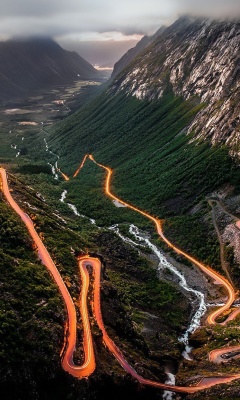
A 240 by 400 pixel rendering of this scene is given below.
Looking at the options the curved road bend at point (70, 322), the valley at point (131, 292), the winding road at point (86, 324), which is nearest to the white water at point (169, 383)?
the valley at point (131, 292)

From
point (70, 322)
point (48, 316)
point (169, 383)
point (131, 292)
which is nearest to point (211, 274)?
point (131, 292)

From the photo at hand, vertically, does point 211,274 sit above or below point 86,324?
below

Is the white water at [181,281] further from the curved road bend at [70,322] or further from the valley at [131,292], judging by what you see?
the curved road bend at [70,322]

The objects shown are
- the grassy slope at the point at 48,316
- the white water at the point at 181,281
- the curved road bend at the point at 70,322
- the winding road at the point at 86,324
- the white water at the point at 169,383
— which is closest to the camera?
the grassy slope at the point at 48,316

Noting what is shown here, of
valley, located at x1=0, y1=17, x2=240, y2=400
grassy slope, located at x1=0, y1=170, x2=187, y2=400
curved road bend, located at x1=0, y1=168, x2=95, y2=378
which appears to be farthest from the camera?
valley, located at x1=0, y1=17, x2=240, y2=400

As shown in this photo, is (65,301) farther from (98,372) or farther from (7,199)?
(7,199)

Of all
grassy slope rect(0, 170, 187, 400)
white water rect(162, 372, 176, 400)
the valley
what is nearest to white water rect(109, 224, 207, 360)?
the valley

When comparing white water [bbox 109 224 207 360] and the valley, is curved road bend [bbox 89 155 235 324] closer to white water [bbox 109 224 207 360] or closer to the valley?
the valley

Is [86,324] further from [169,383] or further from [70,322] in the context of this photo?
[169,383]
